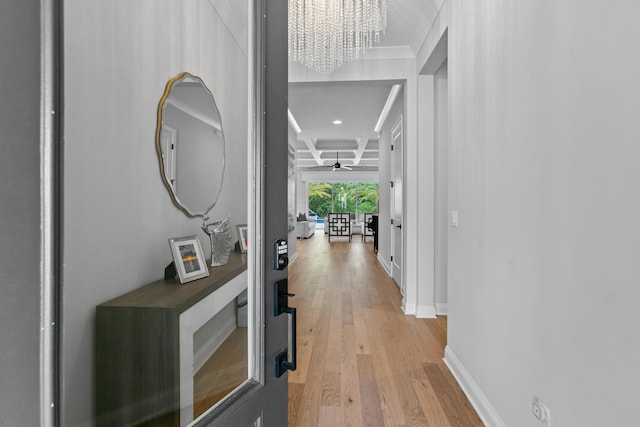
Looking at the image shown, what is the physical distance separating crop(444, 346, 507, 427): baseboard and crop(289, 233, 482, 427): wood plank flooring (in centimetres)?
4

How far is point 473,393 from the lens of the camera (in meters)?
1.87

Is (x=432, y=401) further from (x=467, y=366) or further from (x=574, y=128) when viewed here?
(x=574, y=128)

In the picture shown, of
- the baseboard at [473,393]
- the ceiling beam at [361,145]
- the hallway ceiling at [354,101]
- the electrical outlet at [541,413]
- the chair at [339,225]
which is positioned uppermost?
the ceiling beam at [361,145]

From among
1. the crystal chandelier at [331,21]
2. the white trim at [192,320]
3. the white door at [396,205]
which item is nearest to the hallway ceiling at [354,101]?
the crystal chandelier at [331,21]

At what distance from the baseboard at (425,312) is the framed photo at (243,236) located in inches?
115

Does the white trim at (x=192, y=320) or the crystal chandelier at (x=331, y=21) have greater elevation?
the crystal chandelier at (x=331, y=21)

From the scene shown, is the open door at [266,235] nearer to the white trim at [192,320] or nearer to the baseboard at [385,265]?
the white trim at [192,320]

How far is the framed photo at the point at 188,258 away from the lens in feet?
2.81

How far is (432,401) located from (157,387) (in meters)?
1.70

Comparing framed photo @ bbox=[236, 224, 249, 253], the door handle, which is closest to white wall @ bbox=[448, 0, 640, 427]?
the door handle

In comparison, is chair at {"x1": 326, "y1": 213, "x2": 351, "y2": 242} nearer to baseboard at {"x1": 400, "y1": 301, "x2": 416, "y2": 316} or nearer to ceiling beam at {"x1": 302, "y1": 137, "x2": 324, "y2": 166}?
ceiling beam at {"x1": 302, "y1": 137, "x2": 324, "y2": 166}

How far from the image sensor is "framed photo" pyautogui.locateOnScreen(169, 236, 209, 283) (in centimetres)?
86

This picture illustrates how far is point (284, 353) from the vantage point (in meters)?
0.93

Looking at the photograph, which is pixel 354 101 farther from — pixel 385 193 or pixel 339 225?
pixel 339 225
